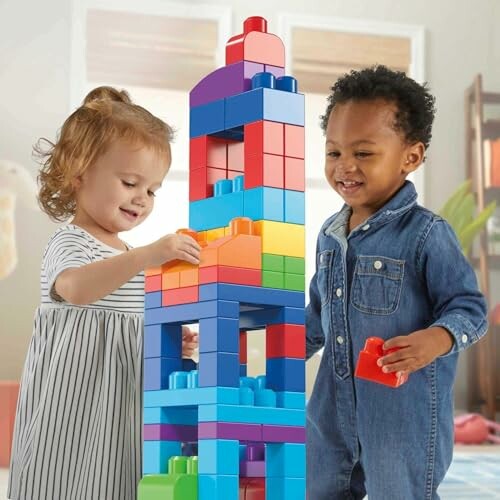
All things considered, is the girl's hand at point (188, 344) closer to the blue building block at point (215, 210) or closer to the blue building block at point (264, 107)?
the blue building block at point (215, 210)

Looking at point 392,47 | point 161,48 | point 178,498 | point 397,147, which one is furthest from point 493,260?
point 178,498

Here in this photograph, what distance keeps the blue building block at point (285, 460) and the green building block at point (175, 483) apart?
87 mm

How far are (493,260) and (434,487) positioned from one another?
3.37m

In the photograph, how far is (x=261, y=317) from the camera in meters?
1.19

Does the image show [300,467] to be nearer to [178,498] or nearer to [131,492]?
[178,498]

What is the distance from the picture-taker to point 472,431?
380 cm

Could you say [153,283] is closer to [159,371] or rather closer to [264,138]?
[159,371]

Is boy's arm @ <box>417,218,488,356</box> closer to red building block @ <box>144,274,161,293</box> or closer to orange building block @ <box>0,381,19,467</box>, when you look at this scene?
red building block @ <box>144,274,161,293</box>

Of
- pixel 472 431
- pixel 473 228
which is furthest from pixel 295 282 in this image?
pixel 473 228

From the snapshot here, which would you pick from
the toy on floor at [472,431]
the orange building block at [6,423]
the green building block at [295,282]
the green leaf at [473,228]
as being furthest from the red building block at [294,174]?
the green leaf at [473,228]

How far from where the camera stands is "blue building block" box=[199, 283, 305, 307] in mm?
1093

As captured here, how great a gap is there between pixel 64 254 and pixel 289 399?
38 cm

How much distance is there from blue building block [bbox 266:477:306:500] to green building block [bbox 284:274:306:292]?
22 centimetres

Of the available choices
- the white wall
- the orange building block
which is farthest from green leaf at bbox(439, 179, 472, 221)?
the orange building block
